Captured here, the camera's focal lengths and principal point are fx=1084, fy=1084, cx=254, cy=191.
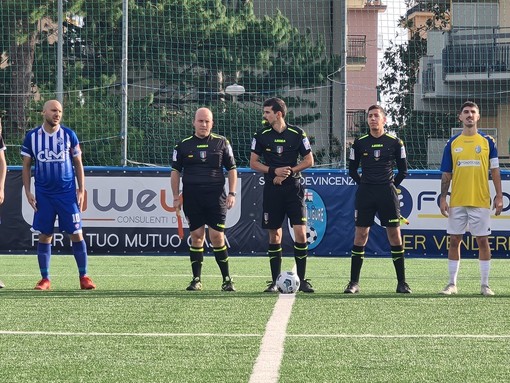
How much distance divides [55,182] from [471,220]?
12.7ft

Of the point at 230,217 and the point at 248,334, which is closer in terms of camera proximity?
the point at 248,334

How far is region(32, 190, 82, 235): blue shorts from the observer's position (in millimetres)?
10133

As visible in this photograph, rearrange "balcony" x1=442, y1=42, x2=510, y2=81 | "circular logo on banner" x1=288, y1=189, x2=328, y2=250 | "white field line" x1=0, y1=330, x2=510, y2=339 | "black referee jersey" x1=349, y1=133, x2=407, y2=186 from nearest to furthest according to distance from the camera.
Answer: "white field line" x1=0, y1=330, x2=510, y2=339 → "black referee jersey" x1=349, y1=133, x2=407, y2=186 → "circular logo on banner" x1=288, y1=189, x2=328, y2=250 → "balcony" x1=442, y1=42, x2=510, y2=81

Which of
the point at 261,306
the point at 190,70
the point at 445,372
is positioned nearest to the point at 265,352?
the point at 445,372

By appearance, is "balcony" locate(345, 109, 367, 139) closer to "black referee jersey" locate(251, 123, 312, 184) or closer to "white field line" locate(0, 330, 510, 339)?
"black referee jersey" locate(251, 123, 312, 184)

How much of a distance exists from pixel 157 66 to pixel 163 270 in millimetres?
11104

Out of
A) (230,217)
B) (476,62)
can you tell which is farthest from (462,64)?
(230,217)

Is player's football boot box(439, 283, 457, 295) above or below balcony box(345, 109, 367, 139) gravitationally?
below

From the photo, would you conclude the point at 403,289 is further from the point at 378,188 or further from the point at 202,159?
the point at 202,159

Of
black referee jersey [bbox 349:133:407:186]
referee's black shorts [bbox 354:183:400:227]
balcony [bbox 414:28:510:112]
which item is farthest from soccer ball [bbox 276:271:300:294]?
balcony [bbox 414:28:510:112]

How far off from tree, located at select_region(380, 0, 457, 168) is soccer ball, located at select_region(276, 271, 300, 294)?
10.2 m

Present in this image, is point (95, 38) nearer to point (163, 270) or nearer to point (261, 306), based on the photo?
point (163, 270)

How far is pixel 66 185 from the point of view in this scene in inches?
400

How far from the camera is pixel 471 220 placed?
991 centimetres
